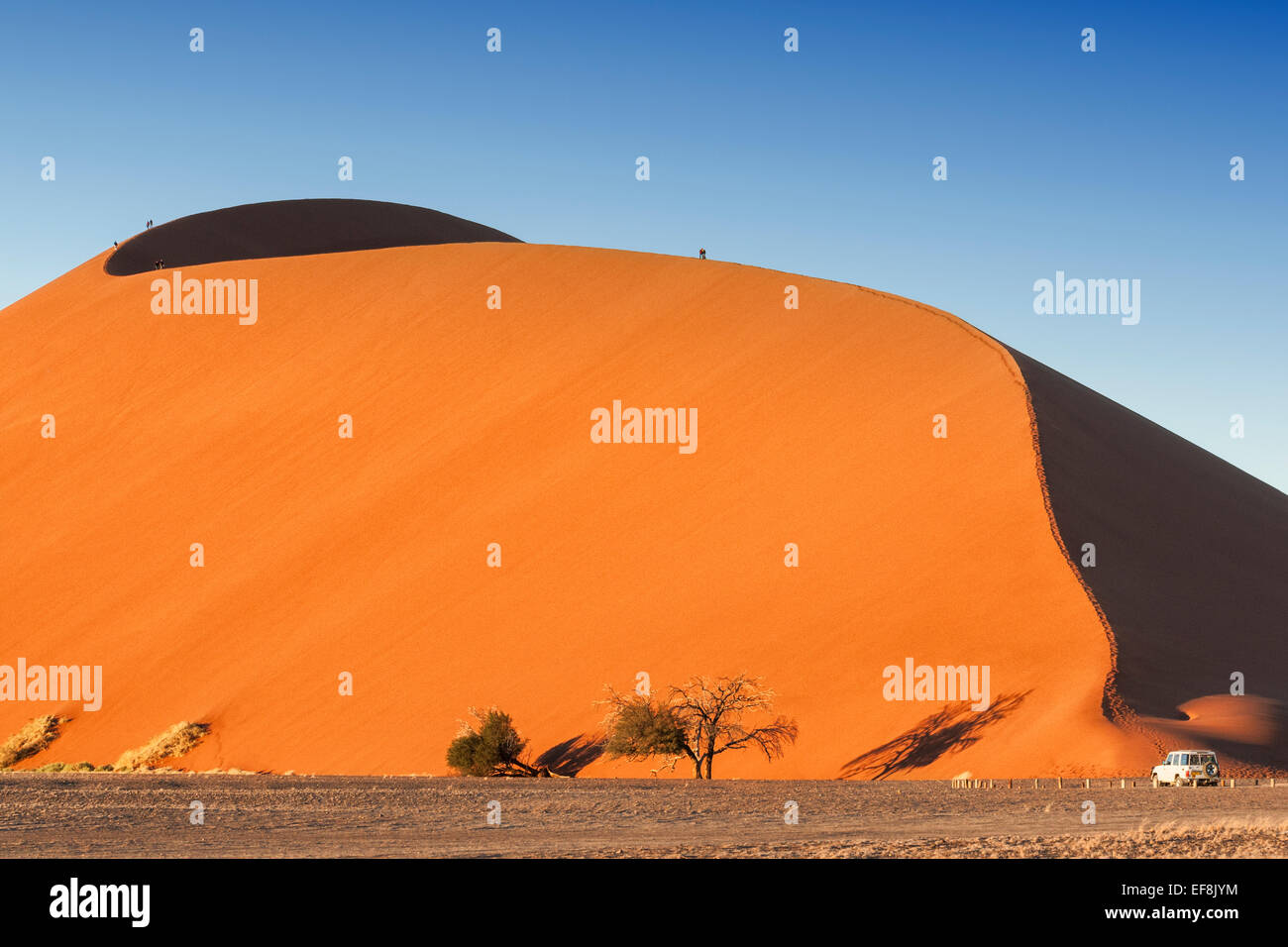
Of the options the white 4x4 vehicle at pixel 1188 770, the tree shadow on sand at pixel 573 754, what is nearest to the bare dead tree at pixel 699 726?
the tree shadow on sand at pixel 573 754

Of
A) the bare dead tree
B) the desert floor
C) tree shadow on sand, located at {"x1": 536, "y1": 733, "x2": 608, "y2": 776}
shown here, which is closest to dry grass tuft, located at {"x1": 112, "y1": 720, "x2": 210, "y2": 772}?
the desert floor

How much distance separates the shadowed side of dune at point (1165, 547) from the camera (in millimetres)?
26781

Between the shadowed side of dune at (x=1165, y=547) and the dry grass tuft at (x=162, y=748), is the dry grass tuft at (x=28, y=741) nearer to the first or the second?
the dry grass tuft at (x=162, y=748)

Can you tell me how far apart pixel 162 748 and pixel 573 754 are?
32.4 feet

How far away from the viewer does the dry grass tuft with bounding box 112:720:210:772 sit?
100ft

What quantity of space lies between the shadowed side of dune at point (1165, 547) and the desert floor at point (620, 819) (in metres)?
5.71

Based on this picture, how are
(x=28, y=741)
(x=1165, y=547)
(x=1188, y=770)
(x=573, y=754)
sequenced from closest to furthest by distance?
1. (x=1188, y=770)
2. (x=573, y=754)
3. (x=1165, y=547)
4. (x=28, y=741)

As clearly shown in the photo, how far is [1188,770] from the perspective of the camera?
20672 mm

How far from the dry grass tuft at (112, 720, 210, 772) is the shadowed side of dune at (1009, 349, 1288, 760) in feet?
63.3

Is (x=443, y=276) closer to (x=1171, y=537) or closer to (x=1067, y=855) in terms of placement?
(x=1171, y=537)

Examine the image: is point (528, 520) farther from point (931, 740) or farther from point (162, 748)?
point (931, 740)

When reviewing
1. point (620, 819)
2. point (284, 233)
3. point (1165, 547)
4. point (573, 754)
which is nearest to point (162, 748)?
point (573, 754)

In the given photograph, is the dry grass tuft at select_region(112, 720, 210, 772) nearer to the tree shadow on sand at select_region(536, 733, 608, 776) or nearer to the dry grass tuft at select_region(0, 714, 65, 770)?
the dry grass tuft at select_region(0, 714, 65, 770)
